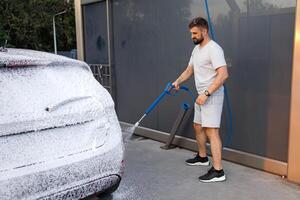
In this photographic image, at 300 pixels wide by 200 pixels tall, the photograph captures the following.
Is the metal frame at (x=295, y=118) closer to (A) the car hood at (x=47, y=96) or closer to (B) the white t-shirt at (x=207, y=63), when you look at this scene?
(B) the white t-shirt at (x=207, y=63)

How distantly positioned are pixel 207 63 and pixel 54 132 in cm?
187

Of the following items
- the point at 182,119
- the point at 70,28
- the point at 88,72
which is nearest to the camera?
the point at 88,72

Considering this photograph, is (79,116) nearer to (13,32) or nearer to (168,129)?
(168,129)

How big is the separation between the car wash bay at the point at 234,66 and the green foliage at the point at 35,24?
11999 millimetres

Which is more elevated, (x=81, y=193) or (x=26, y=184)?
(x=26, y=184)

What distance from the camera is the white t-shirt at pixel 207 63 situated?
3.77 m

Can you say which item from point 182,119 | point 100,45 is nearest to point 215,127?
point 182,119

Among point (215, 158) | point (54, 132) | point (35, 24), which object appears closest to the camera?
point (54, 132)

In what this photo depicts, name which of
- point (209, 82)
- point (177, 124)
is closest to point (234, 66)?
point (209, 82)

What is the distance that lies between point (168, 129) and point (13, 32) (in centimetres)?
1499

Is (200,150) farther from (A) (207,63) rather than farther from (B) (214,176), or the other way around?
(A) (207,63)

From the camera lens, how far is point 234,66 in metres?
4.47

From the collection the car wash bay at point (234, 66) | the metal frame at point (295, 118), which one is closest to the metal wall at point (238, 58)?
the car wash bay at point (234, 66)

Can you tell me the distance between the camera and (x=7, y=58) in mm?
2707
